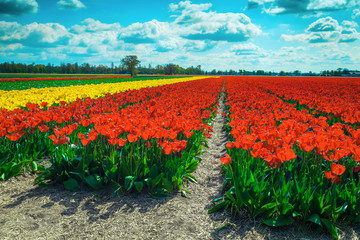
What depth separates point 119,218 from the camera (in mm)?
3400

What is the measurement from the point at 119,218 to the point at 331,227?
2734mm

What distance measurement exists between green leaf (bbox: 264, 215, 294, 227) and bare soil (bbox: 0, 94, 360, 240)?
131mm

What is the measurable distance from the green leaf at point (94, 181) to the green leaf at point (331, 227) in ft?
10.8

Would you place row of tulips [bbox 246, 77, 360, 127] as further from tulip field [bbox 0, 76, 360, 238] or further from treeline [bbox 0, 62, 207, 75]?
treeline [bbox 0, 62, 207, 75]

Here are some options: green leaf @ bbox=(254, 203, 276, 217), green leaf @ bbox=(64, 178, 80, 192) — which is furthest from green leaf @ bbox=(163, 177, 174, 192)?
green leaf @ bbox=(64, 178, 80, 192)

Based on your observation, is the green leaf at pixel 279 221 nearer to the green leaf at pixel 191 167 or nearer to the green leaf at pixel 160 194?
the green leaf at pixel 160 194

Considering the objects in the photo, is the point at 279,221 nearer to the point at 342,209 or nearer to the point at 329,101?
the point at 342,209

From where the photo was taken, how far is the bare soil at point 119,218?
119 inches

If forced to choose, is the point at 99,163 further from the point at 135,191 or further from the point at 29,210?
the point at 29,210

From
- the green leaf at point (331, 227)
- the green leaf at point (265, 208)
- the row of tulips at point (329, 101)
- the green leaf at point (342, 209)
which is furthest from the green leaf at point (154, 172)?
the row of tulips at point (329, 101)

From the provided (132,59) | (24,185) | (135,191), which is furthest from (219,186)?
(132,59)

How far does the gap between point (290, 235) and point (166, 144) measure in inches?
82.0

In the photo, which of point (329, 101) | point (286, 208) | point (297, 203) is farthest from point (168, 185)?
point (329, 101)

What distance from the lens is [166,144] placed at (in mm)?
3803
